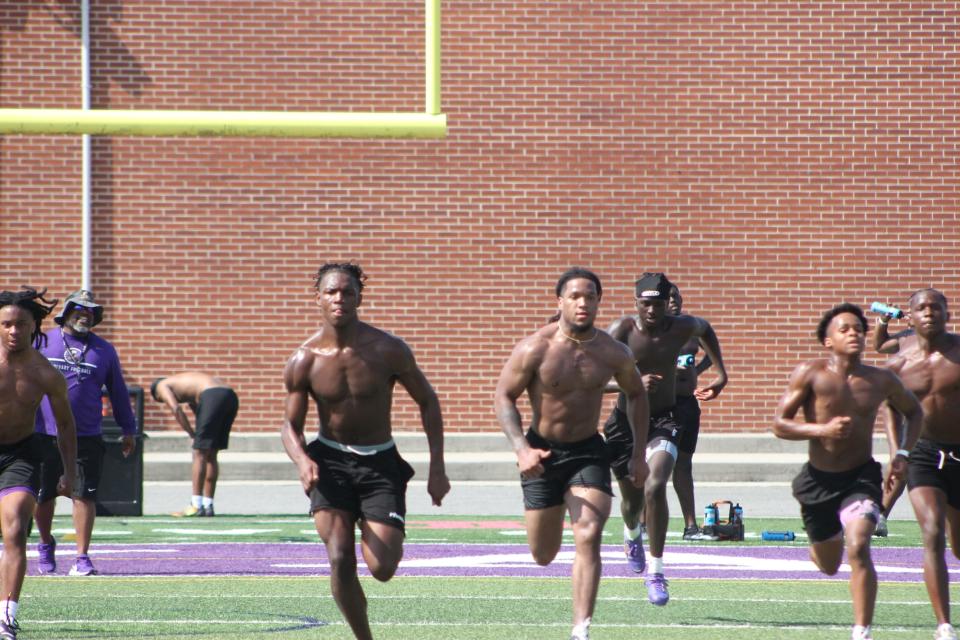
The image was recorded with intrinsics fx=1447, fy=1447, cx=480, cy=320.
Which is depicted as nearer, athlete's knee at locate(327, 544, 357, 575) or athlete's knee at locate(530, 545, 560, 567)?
athlete's knee at locate(327, 544, 357, 575)

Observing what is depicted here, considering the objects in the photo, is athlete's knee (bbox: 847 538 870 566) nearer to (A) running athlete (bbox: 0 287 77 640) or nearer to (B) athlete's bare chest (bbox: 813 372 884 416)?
(B) athlete's bare chest (bbox: 813 372 884 416)

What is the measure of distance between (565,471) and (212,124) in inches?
124

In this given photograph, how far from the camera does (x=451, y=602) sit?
10.3 metres

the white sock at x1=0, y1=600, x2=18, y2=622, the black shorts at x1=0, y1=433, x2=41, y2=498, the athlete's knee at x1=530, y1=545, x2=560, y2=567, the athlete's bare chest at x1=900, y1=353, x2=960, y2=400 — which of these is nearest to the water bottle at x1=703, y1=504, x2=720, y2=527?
the athlete's bare chest at x1=900, y1=353, x2=960, y2=400

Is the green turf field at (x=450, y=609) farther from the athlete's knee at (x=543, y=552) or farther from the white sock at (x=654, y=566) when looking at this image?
the athlete's knee at (x=543, y=552)

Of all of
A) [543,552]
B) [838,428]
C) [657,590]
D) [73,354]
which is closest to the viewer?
[838,428]

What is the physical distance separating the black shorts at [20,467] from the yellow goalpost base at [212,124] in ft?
6.58

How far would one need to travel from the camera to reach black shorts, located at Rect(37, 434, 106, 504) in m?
11.0

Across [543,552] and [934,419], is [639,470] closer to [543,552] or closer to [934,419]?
[543,552]

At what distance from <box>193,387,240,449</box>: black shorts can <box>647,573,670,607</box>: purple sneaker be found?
7.67 metres

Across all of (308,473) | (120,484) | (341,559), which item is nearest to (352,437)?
(308,473)

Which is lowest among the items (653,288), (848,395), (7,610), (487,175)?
(7,610)

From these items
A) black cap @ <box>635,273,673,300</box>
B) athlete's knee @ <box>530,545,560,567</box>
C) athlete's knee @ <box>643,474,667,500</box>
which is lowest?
athlete's knee @ <box>530,545,560,567</box>

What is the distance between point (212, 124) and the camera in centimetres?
927
